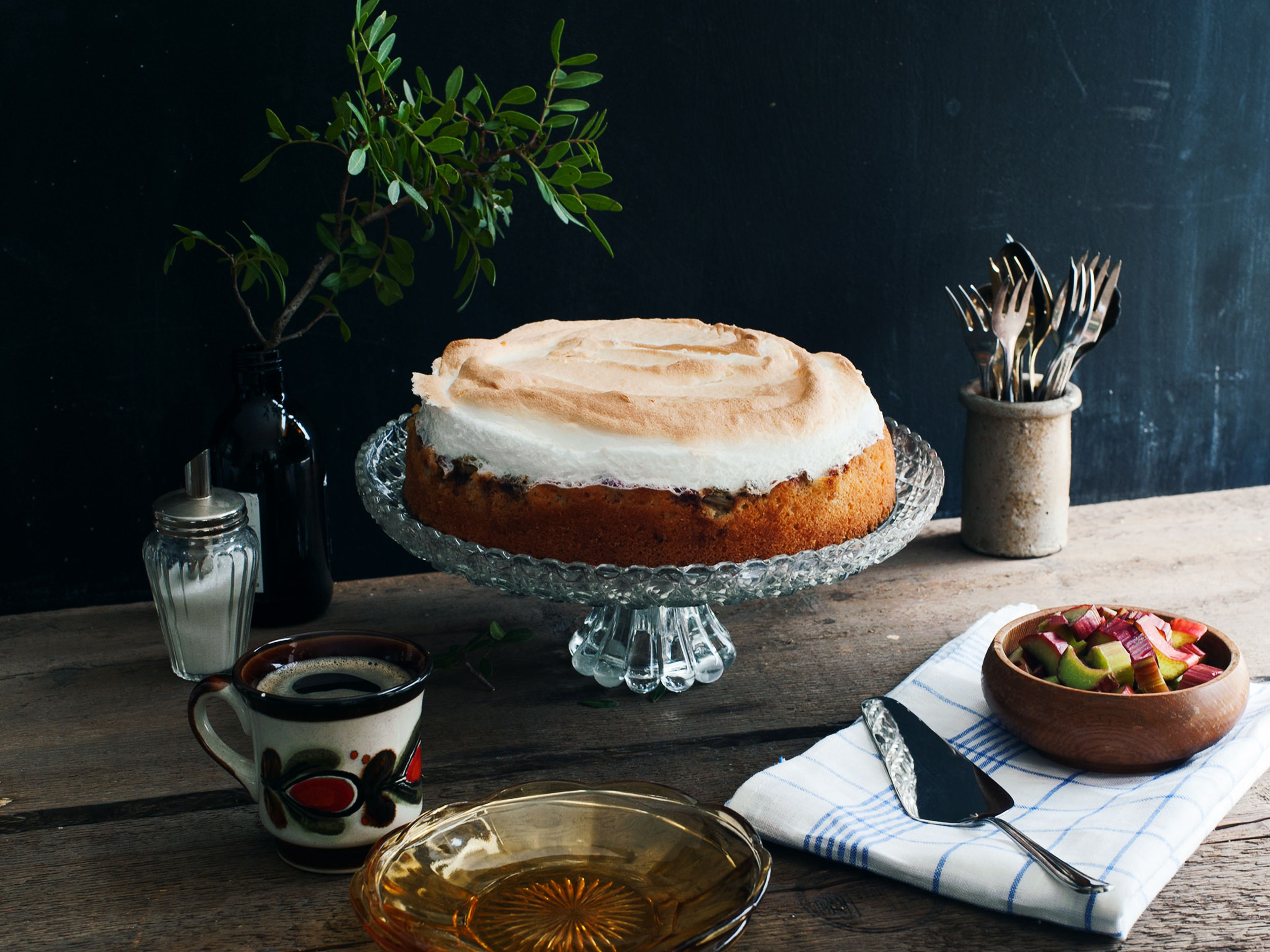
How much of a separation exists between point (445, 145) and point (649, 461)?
371mm

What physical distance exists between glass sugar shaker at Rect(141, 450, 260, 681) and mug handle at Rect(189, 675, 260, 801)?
0.92ft

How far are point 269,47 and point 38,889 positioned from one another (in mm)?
897

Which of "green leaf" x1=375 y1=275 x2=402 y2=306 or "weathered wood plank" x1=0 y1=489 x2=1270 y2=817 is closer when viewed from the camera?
"weathered wood plank" x1=0 y1=489 x2=1270 y2=817

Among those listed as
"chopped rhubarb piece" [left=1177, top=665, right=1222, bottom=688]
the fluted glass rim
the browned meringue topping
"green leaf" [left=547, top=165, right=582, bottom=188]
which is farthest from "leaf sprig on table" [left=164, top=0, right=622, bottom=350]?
"chopped rhubarb piece" [left=1177, top=665, right=1222, bottom=688]

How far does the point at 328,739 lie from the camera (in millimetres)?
729

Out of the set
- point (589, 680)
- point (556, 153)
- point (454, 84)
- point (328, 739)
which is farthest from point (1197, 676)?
point (454, 84)

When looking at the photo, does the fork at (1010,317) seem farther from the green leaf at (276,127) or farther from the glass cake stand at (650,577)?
the green leaf at (276,127)

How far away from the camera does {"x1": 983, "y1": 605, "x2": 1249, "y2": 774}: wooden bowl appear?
814 millimetres

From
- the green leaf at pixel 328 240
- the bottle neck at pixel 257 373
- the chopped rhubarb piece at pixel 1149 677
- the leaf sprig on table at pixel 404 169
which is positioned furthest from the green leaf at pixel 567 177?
the chopped rhubarb piece at pixel 1149 677

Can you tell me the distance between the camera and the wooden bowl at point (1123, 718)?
0.81 metres

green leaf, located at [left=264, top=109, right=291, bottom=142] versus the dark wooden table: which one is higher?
green leaf, located at [left=264, top=109, right=291, bottom=142]

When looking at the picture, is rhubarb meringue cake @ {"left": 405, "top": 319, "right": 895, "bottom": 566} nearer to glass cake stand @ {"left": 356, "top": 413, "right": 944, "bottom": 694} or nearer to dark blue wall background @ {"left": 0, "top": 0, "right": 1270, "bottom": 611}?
glass cake stand @ {"left": 356, "top": 413, "right": 944, "bottom": 694}

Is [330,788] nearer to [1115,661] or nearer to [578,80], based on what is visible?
[1115,661]

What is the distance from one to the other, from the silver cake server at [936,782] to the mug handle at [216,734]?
1.52ft
